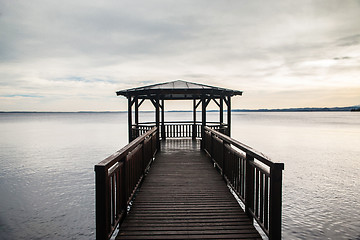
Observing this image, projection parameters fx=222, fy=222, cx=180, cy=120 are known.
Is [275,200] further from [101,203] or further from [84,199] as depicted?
[84,199]

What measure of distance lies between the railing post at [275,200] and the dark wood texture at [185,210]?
386 millimetres

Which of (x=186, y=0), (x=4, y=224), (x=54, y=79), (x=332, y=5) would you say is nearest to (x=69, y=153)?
(x=4, y=224)

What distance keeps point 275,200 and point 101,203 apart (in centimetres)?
186

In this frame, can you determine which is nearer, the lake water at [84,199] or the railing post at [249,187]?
the railing post at [249,187]

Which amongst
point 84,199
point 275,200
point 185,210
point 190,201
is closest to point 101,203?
point 185,210

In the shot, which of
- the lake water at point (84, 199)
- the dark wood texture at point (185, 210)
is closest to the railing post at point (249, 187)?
the dark wood texture at point (185, 210)

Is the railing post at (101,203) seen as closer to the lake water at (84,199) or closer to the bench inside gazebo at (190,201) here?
the bench inside gazebo at (190,201)

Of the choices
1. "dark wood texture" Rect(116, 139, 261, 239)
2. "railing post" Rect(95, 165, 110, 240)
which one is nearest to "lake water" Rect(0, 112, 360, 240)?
"dark wood texture" Rect(116, 139, 261, 239)

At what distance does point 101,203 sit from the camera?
91.9 inches

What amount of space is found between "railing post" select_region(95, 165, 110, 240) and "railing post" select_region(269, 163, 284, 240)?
5.89 ft

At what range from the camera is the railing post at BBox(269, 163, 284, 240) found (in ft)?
7.77

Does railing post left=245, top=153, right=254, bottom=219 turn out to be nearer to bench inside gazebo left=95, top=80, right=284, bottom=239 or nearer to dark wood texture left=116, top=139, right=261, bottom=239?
bench inside gazebo left=95, top=80, right=284, bottom=239

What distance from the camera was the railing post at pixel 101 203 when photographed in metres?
2.30

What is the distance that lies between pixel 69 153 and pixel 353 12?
2172 centimetres
